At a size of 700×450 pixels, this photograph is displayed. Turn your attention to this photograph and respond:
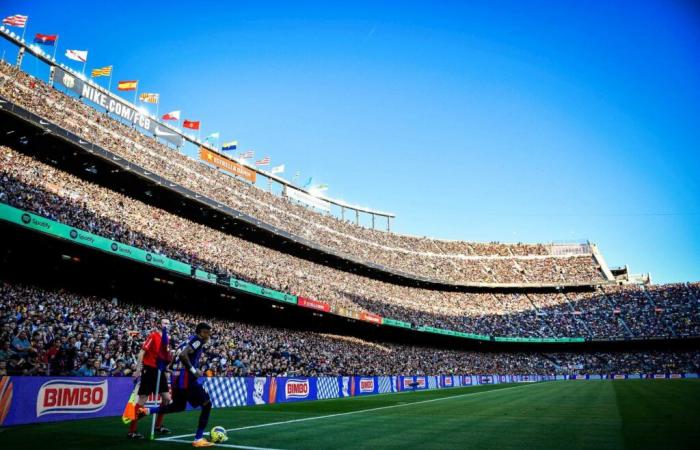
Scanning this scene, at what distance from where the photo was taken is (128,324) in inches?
889

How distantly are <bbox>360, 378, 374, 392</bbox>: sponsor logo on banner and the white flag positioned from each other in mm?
33743

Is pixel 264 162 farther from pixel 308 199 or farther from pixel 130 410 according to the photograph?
pixel 130 410

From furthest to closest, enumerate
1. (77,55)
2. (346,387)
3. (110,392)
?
1. (77,55)
2. (346,387)
3. (110,392)

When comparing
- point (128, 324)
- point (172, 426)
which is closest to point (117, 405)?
point (172, 426)

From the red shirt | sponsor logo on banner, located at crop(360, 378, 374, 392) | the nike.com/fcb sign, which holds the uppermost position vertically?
the nike.com/fcb sign

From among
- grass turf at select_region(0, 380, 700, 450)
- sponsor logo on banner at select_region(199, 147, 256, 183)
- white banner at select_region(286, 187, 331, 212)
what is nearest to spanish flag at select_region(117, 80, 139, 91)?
sponsor logo on banner at select_region(199, 147, 256, 183)

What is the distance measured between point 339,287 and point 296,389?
89.2 feet

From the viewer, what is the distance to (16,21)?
3084 cm

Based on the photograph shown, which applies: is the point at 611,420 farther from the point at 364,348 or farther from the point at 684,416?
the point at 364,348

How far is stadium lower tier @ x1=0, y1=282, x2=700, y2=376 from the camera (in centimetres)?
1496

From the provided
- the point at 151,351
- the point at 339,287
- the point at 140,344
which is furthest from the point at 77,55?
the point at 151,351

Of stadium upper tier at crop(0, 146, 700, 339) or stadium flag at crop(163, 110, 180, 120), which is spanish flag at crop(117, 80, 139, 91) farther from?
stadium upper tier at crop(0, 146, 700, 339)

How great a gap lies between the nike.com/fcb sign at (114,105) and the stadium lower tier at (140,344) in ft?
68.0

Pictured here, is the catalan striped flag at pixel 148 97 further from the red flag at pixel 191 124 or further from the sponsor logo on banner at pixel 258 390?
the sponsor logo on banner at pixel 258 390
